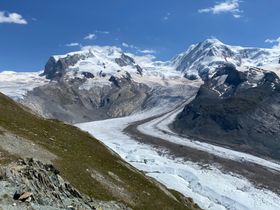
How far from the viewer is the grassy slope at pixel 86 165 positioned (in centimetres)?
3722

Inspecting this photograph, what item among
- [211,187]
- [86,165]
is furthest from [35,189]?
[211,187]

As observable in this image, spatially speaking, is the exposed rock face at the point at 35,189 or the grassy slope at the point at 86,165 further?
the grassy slope at the point at 86,165

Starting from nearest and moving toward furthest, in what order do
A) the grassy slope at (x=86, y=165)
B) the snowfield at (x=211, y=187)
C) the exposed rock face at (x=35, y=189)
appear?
the exposed rock face at (x=35, y=189)
the grassy slope at (x=86, y=165)
the snowfield at (x=211, y=187)

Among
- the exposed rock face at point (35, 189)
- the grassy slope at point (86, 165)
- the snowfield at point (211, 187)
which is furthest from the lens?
the snowfield at point (211, 187)

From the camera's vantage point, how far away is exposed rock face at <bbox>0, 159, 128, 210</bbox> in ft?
80.3

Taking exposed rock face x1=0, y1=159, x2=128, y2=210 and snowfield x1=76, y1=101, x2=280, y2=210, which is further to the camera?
snowfield x1=76, y1=101, x2=280, y2=210

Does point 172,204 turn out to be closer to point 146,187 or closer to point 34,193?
point 146,187

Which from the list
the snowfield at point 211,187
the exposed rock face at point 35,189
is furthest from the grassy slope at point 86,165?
the snowfield at point 211,187

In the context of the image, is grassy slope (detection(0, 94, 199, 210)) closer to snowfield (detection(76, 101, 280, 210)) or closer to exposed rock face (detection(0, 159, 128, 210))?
exposed rock face (detection(0, 159, 128, 210))

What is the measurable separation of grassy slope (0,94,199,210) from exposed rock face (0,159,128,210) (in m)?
4.70

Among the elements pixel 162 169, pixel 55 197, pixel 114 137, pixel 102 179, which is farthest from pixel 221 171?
pixel 55 197

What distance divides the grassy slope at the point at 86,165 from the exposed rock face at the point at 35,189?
15.4ft

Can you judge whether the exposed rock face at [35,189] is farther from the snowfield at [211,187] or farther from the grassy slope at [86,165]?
the snowfield at [211,187]

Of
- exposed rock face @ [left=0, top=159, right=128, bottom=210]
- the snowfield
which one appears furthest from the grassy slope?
the snowfield
